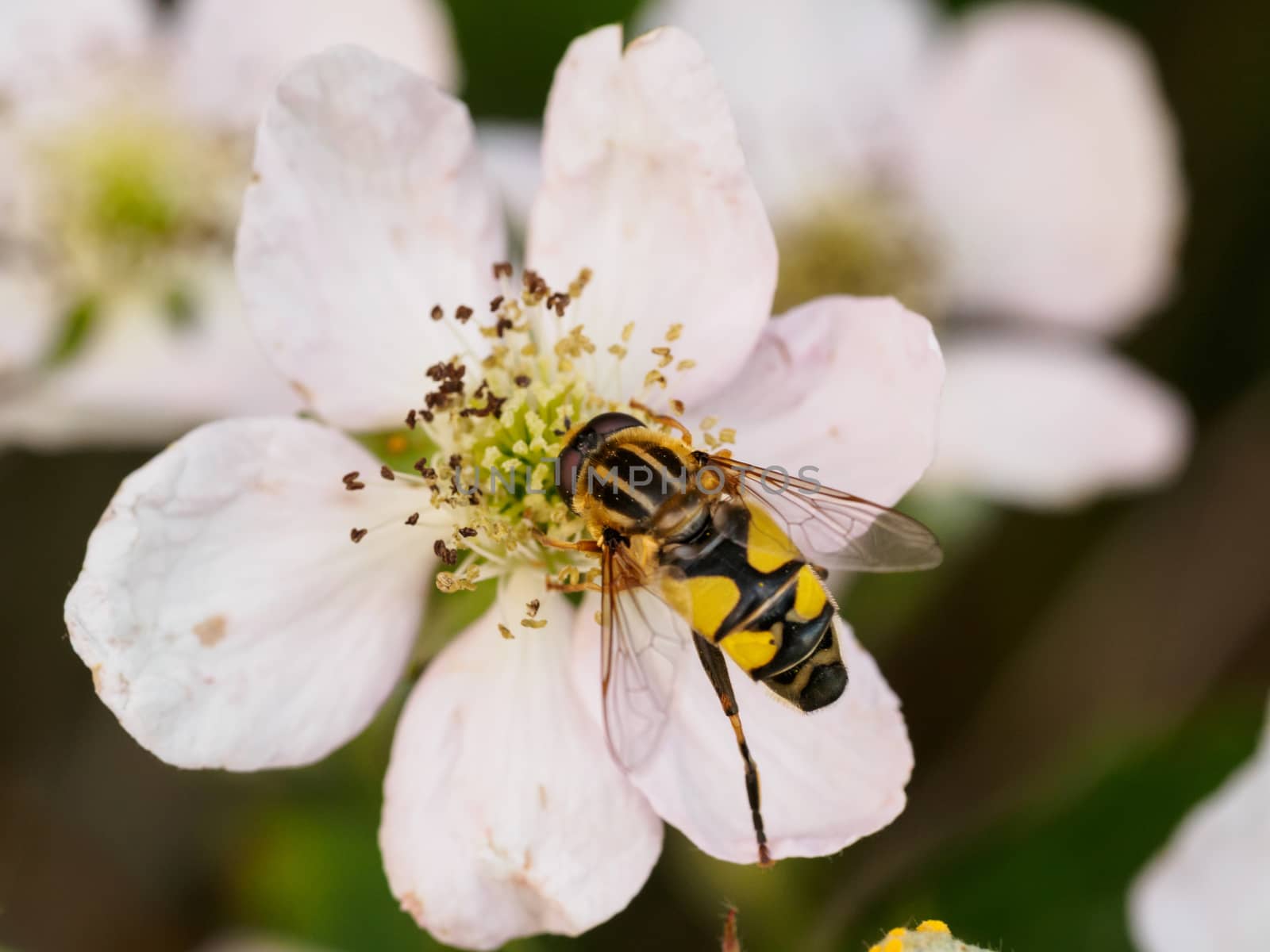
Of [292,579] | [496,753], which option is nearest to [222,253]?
[292,579]

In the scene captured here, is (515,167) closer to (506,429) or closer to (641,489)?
(506,429)

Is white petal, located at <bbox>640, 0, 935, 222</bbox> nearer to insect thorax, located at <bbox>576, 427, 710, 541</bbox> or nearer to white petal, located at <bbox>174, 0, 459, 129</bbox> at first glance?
white petal, located at <bbox>174, 0, 459, 129</bbox>

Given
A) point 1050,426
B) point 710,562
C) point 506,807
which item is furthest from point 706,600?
point 1050,426

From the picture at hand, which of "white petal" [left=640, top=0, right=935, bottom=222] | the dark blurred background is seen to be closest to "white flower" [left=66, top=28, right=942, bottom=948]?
the dark blurred background

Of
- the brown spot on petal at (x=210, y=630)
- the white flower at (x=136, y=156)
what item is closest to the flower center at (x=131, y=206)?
the white flower at (x=136, y=156)

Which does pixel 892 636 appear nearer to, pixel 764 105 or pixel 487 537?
pixel 764 105

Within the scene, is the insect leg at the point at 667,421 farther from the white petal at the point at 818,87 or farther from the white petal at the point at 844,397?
the white petal at the point at 818,87
